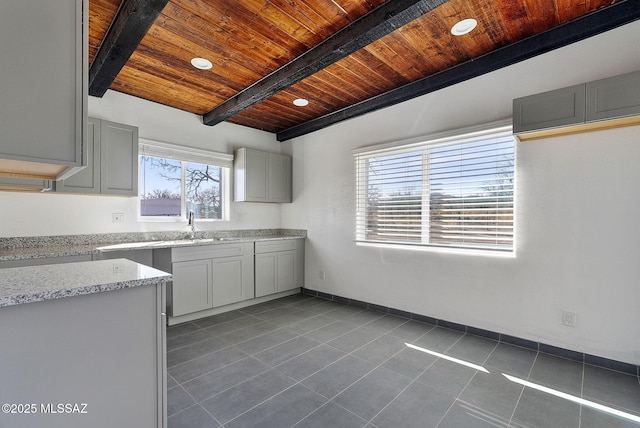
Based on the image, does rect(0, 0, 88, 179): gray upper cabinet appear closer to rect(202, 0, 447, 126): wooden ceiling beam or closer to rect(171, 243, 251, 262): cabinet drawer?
rect(202, 0, 447, 126): wooden ceiling beam

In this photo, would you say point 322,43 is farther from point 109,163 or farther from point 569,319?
point 569,319

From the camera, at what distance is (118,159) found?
316 cm

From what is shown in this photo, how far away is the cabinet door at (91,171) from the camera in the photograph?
2.89 metres

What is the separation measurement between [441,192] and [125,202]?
3532 millimetres

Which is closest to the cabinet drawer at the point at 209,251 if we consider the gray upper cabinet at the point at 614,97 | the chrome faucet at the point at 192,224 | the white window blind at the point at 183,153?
the chrome faucet at the point at 192,224

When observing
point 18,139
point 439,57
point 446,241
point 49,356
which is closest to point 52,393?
point 49,356

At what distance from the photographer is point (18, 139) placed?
1.14m

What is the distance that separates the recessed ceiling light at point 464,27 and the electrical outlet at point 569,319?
2419 mm

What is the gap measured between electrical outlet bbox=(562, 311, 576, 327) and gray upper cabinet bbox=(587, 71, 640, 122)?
59.9 inches

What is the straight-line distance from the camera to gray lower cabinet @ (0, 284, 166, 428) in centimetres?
108

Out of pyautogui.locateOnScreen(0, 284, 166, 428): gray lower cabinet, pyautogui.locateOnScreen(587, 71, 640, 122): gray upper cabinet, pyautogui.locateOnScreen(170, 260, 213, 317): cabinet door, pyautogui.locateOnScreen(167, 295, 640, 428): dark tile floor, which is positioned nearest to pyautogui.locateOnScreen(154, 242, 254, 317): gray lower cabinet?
pyautogui.locateOnScreen(170, 260, 213, 317): cabinet door

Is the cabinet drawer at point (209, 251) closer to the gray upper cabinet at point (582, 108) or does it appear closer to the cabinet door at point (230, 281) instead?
the cabinet door at point (230, 281)

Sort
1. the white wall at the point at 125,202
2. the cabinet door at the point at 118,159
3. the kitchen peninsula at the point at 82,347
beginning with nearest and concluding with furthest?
the kitchen peninsula at the point at 82,347, the white wall at the point at 125,202, the cabinet door at the point at 118,159

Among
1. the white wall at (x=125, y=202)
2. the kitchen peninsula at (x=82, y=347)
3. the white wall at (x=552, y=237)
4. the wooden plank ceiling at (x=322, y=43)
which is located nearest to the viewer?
the kitchen peninsula at (x=82, y=347)
